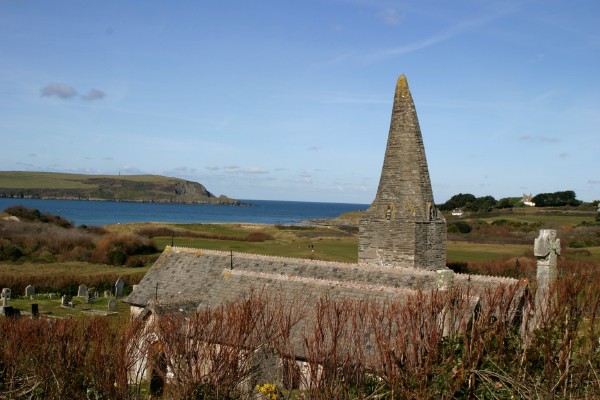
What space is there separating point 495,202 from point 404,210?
265 ft

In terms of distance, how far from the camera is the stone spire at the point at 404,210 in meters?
21.9

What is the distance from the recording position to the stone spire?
21875mm

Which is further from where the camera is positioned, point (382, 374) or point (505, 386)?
point (382, 374)

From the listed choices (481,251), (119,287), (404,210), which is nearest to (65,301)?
(119,287)

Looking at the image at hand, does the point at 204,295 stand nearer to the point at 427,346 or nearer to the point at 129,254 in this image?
the point at 427,346

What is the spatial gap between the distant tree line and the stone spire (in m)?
68.2

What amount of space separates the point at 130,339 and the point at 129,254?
1673 inches

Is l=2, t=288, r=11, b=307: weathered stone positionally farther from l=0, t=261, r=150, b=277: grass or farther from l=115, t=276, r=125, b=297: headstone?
l=0, t=261, r=150, b=277: grass

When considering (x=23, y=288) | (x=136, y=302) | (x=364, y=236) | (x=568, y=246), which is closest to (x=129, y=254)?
(x=23, y=288)

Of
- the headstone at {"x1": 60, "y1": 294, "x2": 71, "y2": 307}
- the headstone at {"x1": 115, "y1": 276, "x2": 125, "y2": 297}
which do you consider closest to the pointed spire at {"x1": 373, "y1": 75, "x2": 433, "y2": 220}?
the headstone at {"x1": 60, "y1": 294, "x2": 71, "y2": 307}

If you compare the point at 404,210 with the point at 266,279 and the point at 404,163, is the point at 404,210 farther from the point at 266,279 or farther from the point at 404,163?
the point at 266,279

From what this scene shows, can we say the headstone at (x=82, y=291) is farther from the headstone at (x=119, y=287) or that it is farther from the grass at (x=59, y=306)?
the headstone at (x=119, y=287)

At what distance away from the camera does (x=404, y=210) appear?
73.0ft

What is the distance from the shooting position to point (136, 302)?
23.8m
